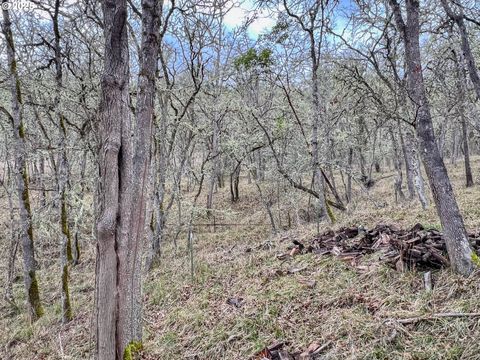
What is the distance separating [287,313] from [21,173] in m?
5.54

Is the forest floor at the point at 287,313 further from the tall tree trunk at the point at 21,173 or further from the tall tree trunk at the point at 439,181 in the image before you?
the tall tree trunk at the point at 21,173

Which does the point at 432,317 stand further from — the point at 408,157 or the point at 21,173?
the point at 408,157

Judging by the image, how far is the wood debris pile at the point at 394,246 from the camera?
137 inches

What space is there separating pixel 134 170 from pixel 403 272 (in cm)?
289

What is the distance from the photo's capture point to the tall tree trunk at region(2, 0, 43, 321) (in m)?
5.92

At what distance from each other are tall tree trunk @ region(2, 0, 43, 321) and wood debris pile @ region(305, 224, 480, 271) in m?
5.11

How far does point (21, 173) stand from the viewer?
6184 millimetres

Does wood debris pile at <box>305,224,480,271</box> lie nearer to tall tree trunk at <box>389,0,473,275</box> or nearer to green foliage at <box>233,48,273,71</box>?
tall tree trunk at <box>389,0,473,275</box>

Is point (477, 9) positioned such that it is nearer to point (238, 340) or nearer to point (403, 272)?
point (403, 272)

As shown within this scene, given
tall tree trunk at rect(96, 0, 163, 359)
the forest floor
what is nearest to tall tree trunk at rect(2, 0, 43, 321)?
the forest floor

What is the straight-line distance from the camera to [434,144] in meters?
3.18

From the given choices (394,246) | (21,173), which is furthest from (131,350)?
(21,173)

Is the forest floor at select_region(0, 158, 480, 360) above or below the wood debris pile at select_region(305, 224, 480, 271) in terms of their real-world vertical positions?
below

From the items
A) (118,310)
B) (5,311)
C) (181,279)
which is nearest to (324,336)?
(118,310)
